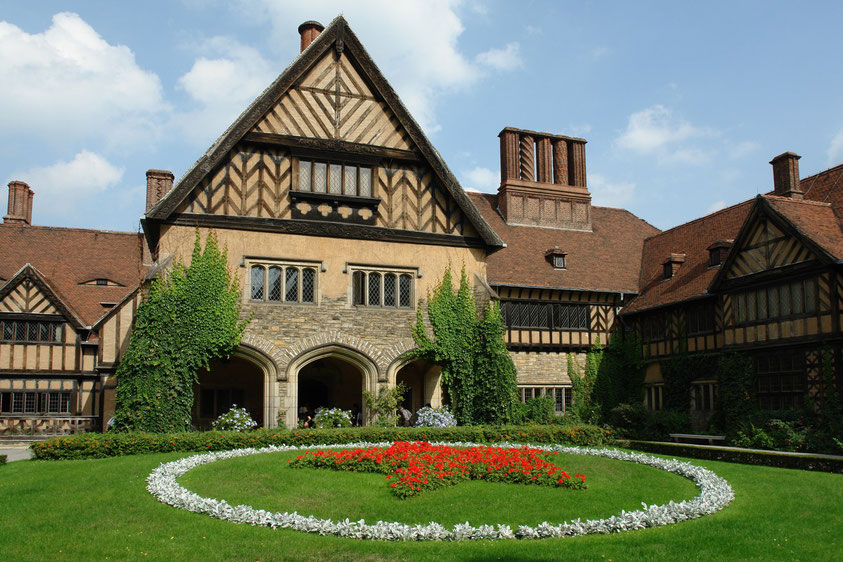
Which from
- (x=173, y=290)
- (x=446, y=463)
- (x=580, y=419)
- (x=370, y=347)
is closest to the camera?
(x=446, y=463)

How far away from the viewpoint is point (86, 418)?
1056 inches

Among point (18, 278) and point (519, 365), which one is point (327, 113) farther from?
point (18, 278)

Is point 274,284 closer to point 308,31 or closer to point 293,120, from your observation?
point 293,120

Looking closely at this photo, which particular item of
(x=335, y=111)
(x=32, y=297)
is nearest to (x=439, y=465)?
(x=335, y=111)

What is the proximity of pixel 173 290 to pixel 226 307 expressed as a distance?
1460 millimetres

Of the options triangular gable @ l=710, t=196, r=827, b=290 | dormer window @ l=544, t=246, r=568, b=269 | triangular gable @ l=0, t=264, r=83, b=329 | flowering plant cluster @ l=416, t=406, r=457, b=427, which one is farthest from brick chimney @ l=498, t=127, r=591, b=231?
triangular gable @ l=0, t=264, r=83, b=329

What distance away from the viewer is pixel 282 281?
21.5 m

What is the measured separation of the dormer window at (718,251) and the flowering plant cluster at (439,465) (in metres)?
14.5

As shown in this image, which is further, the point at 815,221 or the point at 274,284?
the point at 815,221

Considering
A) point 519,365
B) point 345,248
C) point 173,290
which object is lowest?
point 519,365

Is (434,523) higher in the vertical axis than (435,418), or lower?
lower

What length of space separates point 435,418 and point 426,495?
954 centimetres

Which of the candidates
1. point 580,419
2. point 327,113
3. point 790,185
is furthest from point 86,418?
point 790,185

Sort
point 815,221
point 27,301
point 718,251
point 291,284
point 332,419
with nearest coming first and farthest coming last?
1. point 332,419
2. point 291,284
3. point 815,221
4. point 718,251
5. point 27,301
